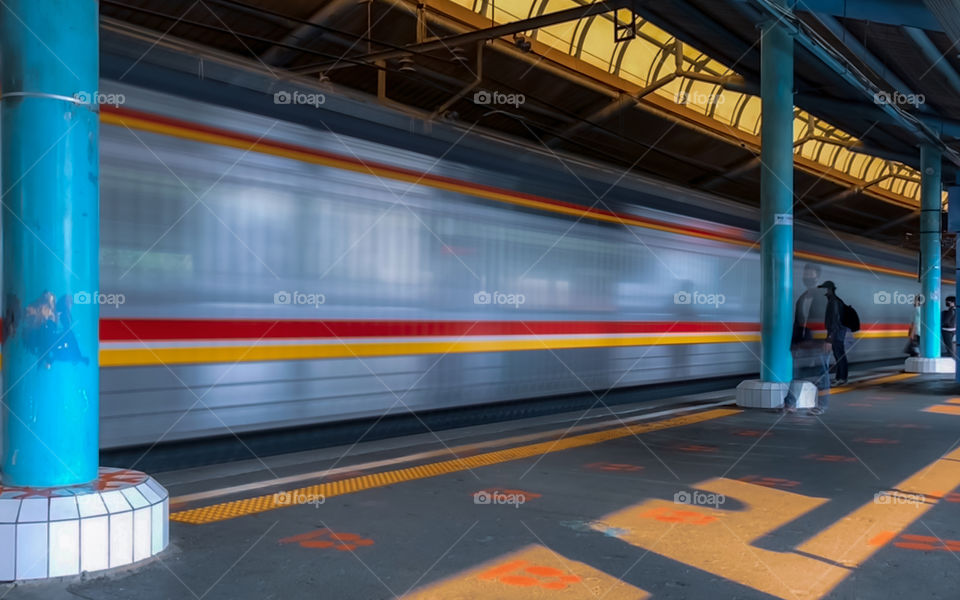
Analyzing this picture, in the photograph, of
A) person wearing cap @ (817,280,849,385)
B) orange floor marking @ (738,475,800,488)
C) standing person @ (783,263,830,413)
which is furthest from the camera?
person wearing cap @ (817,280,849,385)

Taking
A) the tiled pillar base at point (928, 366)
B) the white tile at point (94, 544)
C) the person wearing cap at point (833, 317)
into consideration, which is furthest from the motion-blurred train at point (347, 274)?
the tiled pillar base at point (928, 366)

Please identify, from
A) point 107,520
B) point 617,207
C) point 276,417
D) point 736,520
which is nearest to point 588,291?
point 617,207

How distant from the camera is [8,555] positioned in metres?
3.40

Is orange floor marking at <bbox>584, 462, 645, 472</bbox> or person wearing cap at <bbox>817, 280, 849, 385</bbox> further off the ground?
person wearing cap at <bbox>817, 280, 849, 385</bbox>

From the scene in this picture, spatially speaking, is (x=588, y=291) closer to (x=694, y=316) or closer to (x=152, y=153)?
(x=694, y=316)

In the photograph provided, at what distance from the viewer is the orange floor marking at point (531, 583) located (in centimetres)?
334

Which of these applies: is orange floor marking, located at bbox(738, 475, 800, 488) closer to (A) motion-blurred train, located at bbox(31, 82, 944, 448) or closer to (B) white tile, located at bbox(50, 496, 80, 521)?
(A) motion-blurred train, located at bbox(31, 82, 944, 448)

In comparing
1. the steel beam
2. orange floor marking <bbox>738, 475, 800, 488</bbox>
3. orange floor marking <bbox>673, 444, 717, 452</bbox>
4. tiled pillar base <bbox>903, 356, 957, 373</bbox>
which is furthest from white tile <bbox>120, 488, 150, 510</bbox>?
tiled pillar base <bbox>903, 356, 957, 373</bbox>

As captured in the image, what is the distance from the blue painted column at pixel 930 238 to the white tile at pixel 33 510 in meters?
17.2

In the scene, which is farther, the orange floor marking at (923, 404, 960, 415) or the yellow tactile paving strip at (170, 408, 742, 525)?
the orange floor marking at (923, 404, 960, 415)

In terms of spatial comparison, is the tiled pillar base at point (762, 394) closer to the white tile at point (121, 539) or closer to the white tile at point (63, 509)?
the white tile at point (121, 539)

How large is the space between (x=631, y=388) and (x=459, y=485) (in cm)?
559

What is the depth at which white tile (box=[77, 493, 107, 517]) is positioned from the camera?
3516 mm

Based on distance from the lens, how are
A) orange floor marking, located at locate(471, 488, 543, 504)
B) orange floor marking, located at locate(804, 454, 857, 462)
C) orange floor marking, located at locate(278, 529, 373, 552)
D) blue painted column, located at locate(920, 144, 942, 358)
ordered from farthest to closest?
blue painted column, located at locate(920, 144, 942, 358), orange floor marking, located at locate(804, 454, 857, 462), orange floor marking, located at locate(471, 488, 543, 504), orange floor marking, located at locate(278, 529, 373, 552)
